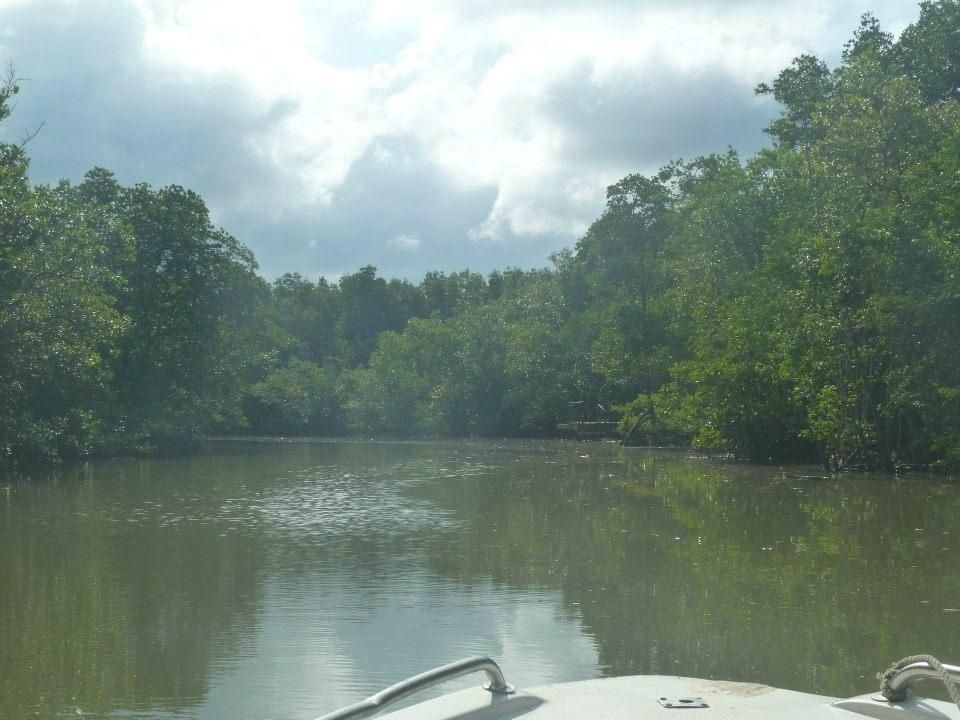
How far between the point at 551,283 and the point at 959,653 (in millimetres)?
61857

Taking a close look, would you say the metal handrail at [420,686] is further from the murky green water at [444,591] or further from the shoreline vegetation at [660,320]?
the shoreline vegetation at [660,320]

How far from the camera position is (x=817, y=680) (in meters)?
6.77

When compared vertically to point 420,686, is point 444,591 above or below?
below

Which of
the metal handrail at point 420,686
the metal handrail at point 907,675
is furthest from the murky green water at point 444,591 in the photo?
the metal handrail at point 907,675

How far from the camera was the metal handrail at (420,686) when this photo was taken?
9.18ft

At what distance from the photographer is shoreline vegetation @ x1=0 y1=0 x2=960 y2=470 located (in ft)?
79.9

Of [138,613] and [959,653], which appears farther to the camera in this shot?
[138,613]

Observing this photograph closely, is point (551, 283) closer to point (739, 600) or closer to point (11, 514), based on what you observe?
point (11, 514)

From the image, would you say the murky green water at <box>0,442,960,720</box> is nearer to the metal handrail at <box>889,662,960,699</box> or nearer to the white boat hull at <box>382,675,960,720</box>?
the white boat hull at <box>382,675,960,720</box>

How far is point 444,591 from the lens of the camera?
10.2 metres

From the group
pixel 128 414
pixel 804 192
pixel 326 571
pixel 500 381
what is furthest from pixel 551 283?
pixel 326 571

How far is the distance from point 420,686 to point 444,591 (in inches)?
A: 288

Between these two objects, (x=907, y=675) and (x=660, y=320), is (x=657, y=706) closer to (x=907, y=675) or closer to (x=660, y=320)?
(x=907, y=675)

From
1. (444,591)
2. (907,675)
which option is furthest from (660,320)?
(907,675)
